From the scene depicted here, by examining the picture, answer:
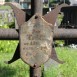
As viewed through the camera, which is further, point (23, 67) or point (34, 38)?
point (23, 67)

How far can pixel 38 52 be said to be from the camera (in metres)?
1.52

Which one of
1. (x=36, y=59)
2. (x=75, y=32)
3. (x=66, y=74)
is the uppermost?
(x=75, y=32)

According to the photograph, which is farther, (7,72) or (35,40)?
(7,72)

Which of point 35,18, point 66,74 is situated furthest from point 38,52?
point 66,74

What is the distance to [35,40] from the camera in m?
1.51

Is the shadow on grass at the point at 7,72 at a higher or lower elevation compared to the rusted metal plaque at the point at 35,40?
lower

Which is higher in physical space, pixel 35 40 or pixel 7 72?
pixel 35 40

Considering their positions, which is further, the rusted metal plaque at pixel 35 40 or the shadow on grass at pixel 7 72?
the shadow on grass at pixel 7 72

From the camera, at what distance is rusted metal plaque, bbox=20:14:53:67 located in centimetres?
150

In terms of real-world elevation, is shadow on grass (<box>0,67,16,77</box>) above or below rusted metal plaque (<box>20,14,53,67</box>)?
below

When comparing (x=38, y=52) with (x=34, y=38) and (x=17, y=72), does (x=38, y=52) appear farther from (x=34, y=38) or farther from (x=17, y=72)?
(x=17, y=72)

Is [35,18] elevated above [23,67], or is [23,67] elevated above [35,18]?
[35,18]

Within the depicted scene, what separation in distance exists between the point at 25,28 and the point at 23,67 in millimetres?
1199

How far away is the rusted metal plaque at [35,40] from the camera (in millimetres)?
1504
